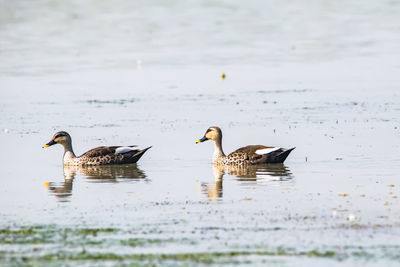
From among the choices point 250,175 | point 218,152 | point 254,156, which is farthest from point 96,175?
point 254,156

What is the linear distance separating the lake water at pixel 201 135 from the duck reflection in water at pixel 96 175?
5 centimetres

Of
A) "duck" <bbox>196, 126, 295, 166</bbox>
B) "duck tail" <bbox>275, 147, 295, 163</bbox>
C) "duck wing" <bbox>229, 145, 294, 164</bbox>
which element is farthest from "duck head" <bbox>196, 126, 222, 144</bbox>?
"duck tail" <bbox>275, 147, 295, 163</bbox>

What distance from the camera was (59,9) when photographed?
201 feet

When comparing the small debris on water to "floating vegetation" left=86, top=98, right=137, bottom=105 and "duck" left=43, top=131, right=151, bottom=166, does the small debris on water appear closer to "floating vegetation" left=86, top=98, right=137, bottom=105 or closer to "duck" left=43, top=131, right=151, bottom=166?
"duck" left=43, top=131, right=151, bottom=166

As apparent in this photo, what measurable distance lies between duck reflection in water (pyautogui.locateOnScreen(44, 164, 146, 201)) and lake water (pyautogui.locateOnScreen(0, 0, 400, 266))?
0.05 metres

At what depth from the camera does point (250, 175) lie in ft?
62.6

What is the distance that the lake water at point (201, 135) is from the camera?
12680 mm

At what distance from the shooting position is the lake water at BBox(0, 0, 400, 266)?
12680 millimetres

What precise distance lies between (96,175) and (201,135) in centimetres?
414

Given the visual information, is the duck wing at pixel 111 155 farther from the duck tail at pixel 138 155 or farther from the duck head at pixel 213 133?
the duck head at pixel 213 133

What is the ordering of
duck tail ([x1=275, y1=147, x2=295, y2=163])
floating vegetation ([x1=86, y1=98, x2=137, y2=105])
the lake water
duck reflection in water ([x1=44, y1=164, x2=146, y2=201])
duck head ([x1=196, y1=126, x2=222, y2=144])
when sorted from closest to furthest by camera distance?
the lake water
duck reflection in water ([x1=44, y1=164, x2=146, y2=201])
duck tail ([x1=275, y1=147, x2=295, y2=163])
duck head ([x1=196, y1=126, x2=222, y2=144])
floating vegetation ([x1=86, y1=98, x2=137, y2=105])

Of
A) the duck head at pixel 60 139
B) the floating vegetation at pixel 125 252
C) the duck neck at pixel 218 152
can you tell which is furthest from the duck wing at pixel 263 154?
the floating vegetation at pixel 125 252

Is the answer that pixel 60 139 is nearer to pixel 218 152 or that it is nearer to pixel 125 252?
pixel 218 152

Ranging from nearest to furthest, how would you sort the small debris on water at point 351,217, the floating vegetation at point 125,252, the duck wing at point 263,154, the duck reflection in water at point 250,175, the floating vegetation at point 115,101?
the floating vegetation at point 125,252, the small debris on water at point 351,217, the duck reflection in water at point 250,175, the duck wing at point 263,154, the floating vegetation at point 115,101
